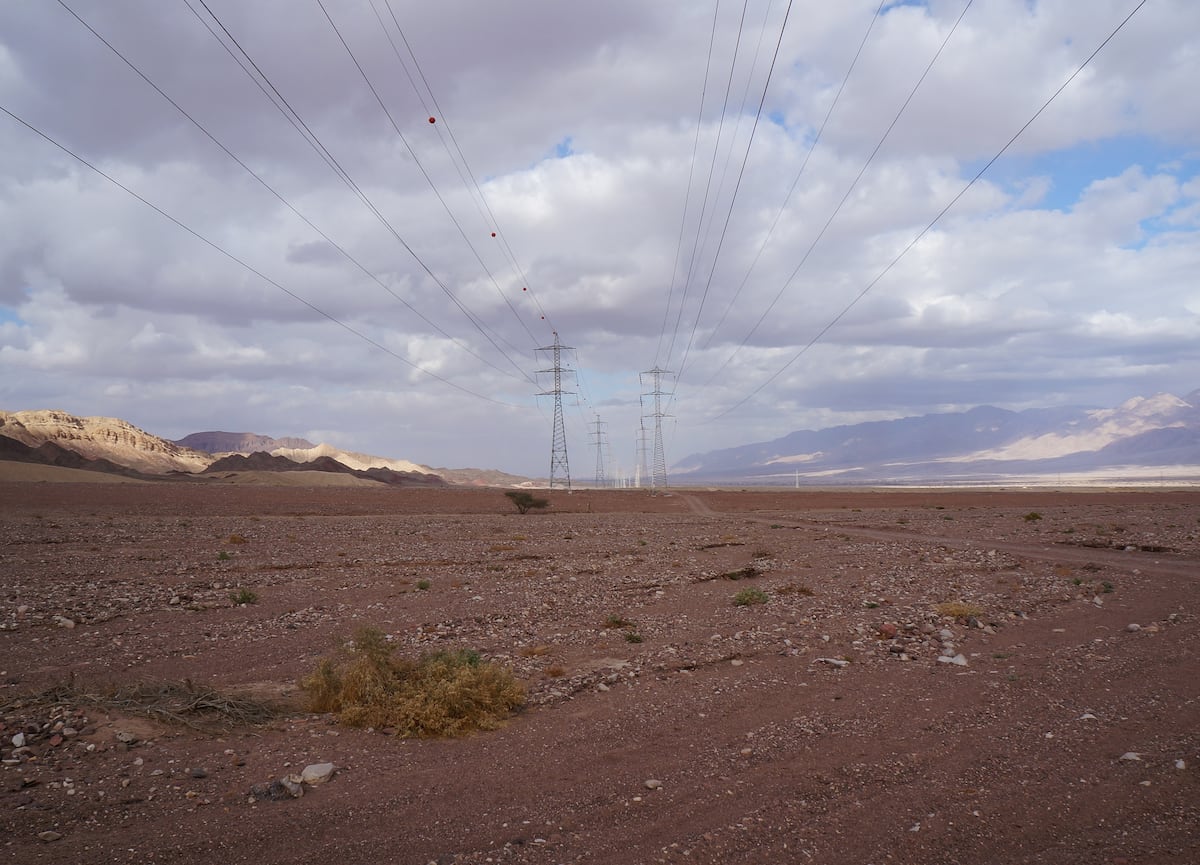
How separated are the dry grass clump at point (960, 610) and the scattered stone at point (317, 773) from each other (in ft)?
42.7

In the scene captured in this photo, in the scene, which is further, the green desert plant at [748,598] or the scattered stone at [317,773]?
the green desert plant at [748,598]

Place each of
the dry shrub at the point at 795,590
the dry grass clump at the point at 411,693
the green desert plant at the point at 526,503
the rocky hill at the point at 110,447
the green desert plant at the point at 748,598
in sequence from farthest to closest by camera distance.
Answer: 1. the rocky hill at the point at 110,447
2. the green desert plant at the point at 526,503
3. the dry shrub at the point at 795,590
4. the green desert plant at the point at 748,598
5. the dry grass clump at the point at 411,693

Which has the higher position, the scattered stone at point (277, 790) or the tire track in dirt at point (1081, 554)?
the tire track in dirt at point (1081, 554)

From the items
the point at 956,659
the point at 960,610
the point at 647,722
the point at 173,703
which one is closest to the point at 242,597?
the point at 173,703

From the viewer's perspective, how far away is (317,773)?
8289 millimetres

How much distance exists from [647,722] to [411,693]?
3.23 m

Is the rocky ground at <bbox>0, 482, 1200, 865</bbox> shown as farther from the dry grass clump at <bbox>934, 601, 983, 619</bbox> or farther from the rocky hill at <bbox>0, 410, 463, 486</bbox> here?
the rocky hill at <bbox>0, 410, 463, 486</bbox>

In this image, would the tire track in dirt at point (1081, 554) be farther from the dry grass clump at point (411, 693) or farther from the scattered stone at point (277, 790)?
the scattered stone at point (277, 790)

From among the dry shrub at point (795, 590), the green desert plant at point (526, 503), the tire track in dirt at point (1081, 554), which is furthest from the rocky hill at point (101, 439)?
the dry shrub at point (795, 590)

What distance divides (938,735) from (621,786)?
4.09 m

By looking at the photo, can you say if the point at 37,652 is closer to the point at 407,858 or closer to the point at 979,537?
the point at 407,858

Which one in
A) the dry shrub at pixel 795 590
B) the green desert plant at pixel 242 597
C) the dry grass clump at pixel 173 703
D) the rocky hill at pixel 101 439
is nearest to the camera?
the dry grass clump at pixel 173 703

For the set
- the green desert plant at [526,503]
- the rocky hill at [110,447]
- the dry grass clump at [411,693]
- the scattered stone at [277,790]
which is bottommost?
the scattered stone at [277,790]

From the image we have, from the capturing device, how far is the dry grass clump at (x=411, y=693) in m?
9.97
